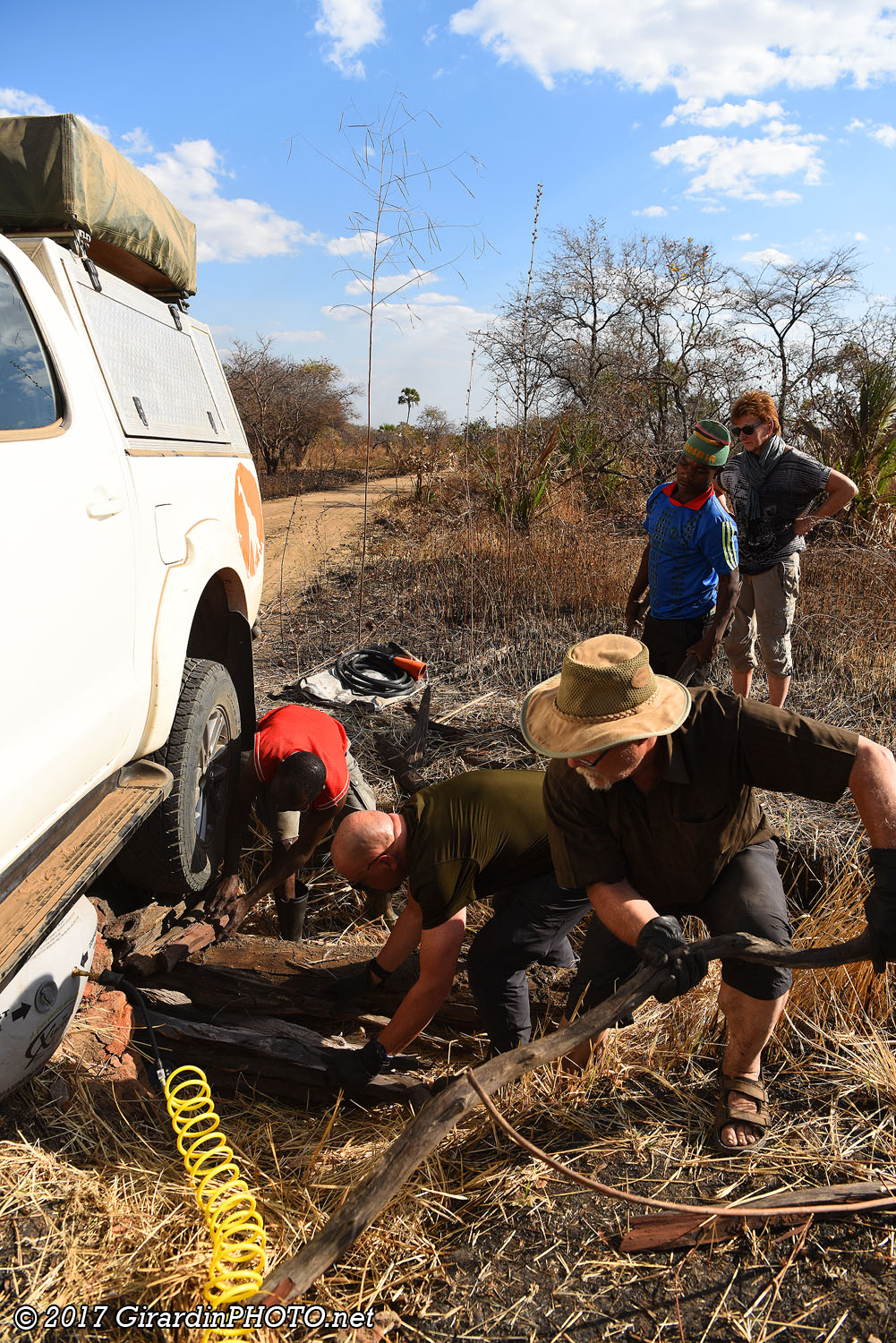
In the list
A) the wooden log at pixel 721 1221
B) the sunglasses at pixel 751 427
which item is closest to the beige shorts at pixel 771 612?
the sunglasses at pixel 751 427

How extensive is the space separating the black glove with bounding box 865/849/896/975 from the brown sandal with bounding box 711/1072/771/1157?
559mm

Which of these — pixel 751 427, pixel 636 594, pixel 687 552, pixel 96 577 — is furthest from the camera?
pixel 636 594

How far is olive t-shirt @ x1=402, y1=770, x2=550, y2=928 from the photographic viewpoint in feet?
8.52

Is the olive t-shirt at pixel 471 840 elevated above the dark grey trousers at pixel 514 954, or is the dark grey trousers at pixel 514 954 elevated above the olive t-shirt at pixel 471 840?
the olive t-shirt at pixel 471 840

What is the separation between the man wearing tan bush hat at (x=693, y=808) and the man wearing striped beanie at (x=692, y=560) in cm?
184

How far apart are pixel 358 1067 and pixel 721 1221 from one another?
44.3 inches

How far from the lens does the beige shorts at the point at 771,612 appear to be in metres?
4.56

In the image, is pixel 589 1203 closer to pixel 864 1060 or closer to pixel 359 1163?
pixel 359 1163

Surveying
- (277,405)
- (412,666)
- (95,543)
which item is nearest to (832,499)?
(412,666)

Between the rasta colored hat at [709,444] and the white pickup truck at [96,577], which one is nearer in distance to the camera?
the white pickup truck at [96,577]

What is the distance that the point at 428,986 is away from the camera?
8.34ft

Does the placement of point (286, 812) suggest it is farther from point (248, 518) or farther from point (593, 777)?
point (593, 777)

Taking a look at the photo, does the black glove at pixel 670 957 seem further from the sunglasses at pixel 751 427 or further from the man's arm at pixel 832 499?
the sunglasses at pixel 751 427

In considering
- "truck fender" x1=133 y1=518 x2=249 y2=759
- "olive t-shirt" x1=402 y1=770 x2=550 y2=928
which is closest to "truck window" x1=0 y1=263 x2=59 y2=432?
"truck fender" x1=133 y1=518 x2=249 y2=759
